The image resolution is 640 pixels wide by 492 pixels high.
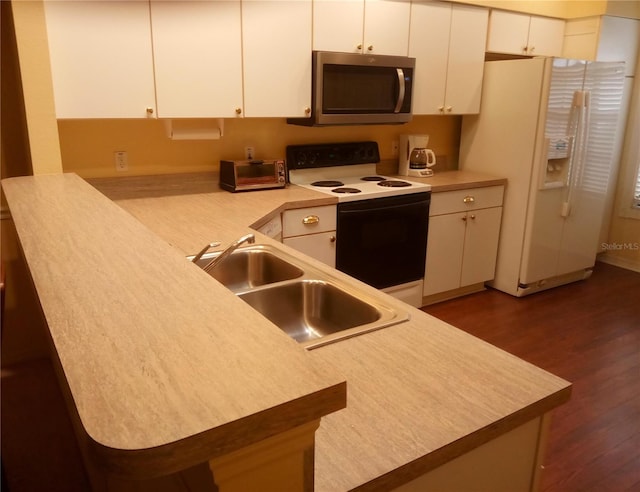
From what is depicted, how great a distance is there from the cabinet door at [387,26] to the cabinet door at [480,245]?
4.05ft

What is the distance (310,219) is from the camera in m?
2.83

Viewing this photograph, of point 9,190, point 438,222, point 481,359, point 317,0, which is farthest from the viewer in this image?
point 438,222

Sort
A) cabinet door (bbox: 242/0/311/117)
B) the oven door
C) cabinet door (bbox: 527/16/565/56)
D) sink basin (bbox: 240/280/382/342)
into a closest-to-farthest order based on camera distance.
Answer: sink basin (bbox: 240/280/382/342) < cabinet door (bbox: 242/0/311/117) < the oven door < cabinet door (bbox: 527/16/565/56)

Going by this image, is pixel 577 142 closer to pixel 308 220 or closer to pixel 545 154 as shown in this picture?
pixel 545 154

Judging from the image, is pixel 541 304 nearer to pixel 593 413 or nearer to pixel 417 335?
pixel 593 413

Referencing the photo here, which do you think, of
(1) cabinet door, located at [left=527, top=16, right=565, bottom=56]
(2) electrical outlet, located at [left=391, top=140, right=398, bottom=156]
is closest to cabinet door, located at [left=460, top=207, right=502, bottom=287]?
(2) electrical outlet, located at [left=391, top=140, right=398, bottom=156]

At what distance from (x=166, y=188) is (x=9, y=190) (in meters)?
1.16

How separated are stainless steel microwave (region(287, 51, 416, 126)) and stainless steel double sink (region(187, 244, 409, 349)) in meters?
1.42

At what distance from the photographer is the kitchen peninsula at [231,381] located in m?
0.49

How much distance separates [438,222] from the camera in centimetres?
345

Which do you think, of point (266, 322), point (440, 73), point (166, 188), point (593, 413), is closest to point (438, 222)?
point (440, 73)

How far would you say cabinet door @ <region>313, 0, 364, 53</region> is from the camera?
9.41 ft

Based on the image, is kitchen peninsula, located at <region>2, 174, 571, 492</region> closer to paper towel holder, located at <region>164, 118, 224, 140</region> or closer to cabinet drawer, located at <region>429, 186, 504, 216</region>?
paper towel holder, located at <region>164, 118, 224, 140</region>

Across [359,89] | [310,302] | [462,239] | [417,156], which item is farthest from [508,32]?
[310,302]
